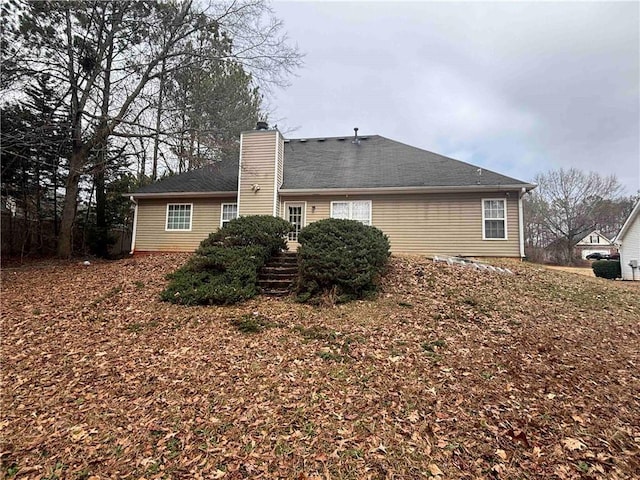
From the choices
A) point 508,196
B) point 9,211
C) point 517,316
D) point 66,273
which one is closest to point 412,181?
point 508,196

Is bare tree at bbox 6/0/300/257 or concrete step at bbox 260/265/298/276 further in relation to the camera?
bare tree at bbox 6/0/300/257

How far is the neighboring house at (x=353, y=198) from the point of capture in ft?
37.5

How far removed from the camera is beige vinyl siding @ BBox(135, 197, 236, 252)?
1314cm

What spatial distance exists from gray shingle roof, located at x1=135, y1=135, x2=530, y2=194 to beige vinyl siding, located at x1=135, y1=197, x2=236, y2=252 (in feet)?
1.64

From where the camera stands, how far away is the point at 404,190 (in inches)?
458

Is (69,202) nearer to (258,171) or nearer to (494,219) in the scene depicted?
(258,171)

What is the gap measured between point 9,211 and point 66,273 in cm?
658

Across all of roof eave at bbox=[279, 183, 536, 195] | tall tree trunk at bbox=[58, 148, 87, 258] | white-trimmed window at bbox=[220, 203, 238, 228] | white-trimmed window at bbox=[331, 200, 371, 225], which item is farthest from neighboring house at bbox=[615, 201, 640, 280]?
tall tree trunk at bbox=[58, 148, 87, 258]

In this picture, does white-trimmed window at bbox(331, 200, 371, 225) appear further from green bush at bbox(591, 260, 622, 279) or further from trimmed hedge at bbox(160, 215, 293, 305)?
green bush at bbox(591, 260, 622, 279)

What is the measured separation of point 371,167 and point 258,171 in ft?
14.1

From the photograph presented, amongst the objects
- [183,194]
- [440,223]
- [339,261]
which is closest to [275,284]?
[339,261]

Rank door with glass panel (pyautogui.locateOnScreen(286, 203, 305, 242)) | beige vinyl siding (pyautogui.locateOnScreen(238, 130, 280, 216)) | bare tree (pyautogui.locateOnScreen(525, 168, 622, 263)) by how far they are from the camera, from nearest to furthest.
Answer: beige vinyl siding (pyautogui.locateOnScreen(238, 130, 280, 216)), door with glass panel (pyautogui.locateOnScreen(286, 203, 305, 242)), bare tree (pyautogui.locateOnScreen(525, 168, 622, 263))

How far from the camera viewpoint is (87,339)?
4926 mm

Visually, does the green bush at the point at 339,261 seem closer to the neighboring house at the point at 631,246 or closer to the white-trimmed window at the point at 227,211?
the white-trimmed window at the point at 227,211
